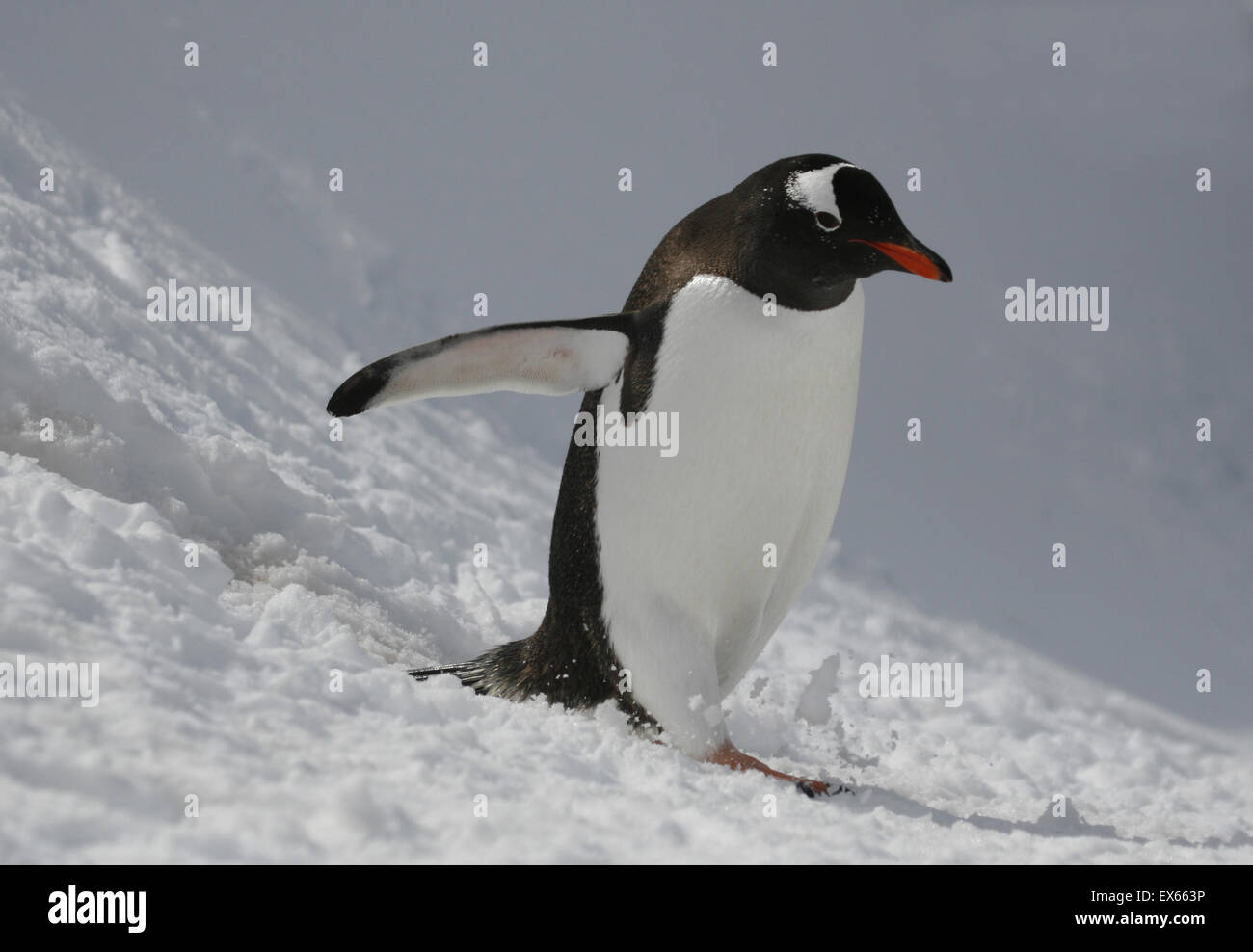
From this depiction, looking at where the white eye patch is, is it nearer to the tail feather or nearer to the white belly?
the white belly

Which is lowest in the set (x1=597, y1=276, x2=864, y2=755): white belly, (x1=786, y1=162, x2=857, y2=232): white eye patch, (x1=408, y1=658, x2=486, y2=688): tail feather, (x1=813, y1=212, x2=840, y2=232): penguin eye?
(x1=408, y1=658, x2=486, y2=688): tail feather

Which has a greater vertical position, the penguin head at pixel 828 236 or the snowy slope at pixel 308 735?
the penguin head at pixel 828 236

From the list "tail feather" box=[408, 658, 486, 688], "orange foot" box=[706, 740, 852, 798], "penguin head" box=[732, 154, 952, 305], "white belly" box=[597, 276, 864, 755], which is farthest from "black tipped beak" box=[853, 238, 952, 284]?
"tail feather" box=[408, 658, 486, 688]

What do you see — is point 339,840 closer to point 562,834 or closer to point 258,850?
point 258,850

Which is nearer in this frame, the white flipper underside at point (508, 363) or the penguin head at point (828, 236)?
the penguin head at point (828, 236)

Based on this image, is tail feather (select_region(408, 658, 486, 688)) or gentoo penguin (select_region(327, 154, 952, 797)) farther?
tail feather (select_region(408, 658, 486, 688))

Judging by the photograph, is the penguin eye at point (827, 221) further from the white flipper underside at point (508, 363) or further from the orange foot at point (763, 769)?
the orange foot at point (763, 769)

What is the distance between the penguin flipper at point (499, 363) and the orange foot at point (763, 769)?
96 centimetres

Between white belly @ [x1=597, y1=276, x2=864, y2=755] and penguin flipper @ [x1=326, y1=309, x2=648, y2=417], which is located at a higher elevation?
penguin flipper @ [x1=326, y1=309, x2=648, y2=417]

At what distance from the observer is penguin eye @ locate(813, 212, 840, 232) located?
2.68 meters

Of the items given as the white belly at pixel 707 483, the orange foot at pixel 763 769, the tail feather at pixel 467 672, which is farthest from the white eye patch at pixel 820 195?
the tail feather at pixel 467 672

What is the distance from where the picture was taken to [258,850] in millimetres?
1587

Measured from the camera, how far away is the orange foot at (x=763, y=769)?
2.52 m
